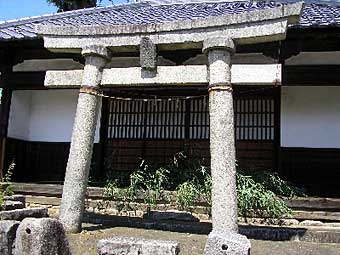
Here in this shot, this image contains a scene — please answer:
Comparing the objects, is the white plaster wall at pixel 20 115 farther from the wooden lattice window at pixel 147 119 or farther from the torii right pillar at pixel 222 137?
the torii right pillar at pixel 222 137

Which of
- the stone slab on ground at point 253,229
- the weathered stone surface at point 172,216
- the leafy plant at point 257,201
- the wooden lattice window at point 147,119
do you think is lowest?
the stone slab on ground at point 253,229

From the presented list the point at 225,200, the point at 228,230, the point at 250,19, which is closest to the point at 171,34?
the point at 250,19

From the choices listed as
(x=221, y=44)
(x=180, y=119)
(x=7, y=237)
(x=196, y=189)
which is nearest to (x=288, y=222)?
(x=196, y=189)

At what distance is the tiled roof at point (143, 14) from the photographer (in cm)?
936

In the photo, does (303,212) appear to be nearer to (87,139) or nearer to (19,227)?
(87,139)

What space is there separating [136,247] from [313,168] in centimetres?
566

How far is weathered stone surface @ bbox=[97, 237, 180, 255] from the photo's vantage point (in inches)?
Result: 141

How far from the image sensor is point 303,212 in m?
7.04

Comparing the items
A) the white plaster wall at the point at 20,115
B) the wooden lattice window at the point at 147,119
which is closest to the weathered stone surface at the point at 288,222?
the wooden lattice window at the point at 147,119

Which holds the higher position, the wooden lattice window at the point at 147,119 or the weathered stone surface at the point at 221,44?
the weathered stone surface at the point at 221,44

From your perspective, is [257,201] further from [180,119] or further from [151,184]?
[180,119]

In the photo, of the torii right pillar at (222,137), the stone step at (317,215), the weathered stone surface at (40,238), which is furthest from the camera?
the stone step at (317,215)

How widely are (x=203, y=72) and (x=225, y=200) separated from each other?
188 cm

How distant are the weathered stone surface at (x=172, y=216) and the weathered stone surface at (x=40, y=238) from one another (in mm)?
3697
